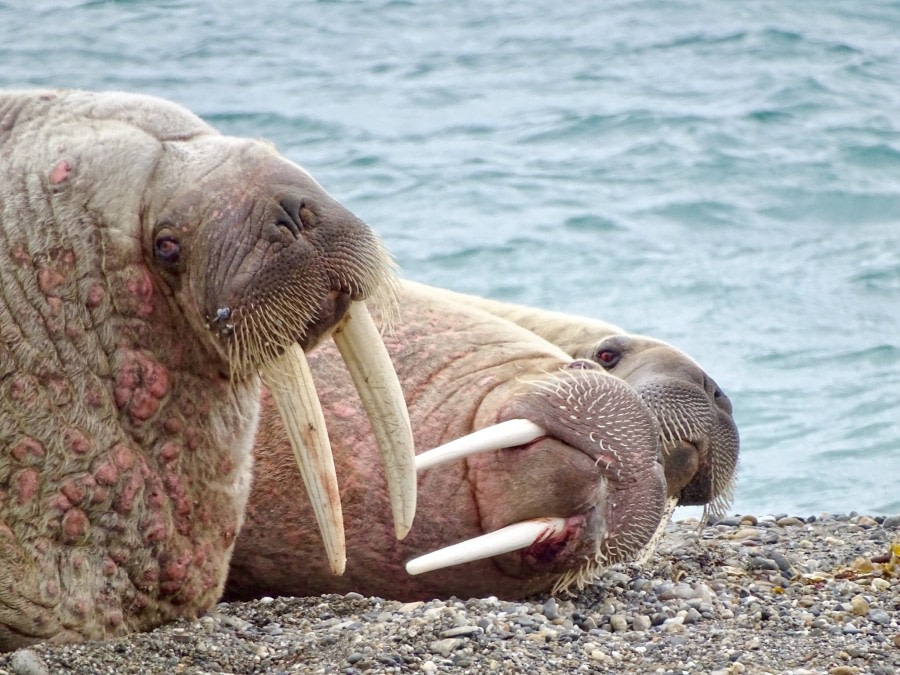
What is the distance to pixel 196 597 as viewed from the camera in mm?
4734

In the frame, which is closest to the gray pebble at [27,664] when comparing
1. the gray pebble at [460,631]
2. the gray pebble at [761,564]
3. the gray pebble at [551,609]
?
the gray pebble at [460,631]

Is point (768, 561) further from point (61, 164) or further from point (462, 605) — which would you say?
point (61, 164)

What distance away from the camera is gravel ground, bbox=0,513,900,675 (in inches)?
173

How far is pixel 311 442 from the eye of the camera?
14.6 feet

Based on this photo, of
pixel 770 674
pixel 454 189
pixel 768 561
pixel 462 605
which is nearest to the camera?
pixel 770 674

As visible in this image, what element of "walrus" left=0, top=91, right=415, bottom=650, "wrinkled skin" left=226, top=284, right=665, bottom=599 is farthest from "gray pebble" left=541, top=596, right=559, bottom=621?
"walrus" left=0, top=91, right=415, bottom=650

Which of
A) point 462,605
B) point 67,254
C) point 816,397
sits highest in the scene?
point 67,254

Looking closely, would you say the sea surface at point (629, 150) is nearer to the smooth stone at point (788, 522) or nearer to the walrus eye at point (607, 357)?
the smooth stone at point (788, 522)

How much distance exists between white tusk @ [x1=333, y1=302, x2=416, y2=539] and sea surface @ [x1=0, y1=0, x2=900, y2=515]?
7.27m

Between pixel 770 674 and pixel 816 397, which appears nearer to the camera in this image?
pixel 770 674

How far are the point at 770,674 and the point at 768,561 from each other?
1.83 meters

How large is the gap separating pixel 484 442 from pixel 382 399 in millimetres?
840

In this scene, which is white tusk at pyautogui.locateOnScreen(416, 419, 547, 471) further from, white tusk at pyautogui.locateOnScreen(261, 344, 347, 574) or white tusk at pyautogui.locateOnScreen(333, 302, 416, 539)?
white tusk at pyautogui.locateOnScreen(261, 344, 347, 574)

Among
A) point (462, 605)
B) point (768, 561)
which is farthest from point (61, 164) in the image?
point (768, 561)
